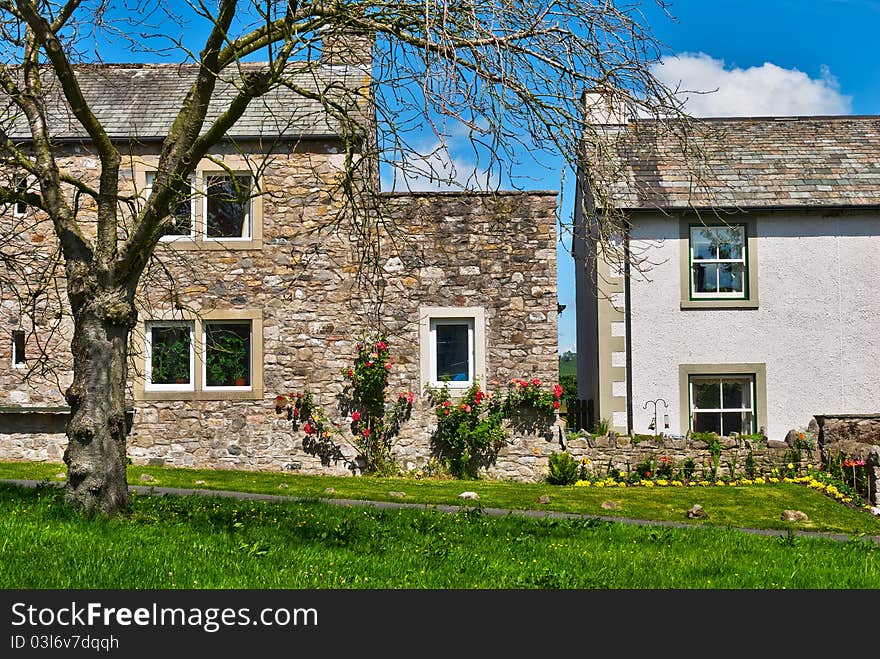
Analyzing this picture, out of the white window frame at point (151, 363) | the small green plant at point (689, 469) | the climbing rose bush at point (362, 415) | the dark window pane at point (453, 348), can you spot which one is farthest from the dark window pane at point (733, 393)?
the white window frame at point (151, 363)

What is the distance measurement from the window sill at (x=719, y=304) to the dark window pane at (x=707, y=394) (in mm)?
1410

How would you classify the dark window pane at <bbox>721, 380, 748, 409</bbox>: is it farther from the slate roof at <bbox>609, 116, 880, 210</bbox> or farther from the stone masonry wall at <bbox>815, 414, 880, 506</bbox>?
the slate roof at <bbox>609, 116, 880, 210</bbox>

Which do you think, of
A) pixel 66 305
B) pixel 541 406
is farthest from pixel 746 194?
pixel 66 305

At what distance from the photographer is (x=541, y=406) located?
49.0ft

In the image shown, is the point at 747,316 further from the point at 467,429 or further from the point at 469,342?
the point at 467,429

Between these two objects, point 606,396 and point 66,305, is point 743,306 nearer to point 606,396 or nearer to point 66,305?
point 606,396

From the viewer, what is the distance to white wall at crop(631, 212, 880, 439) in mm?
16125

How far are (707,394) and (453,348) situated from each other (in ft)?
16.2

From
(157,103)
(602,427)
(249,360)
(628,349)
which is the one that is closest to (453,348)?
(602,427)

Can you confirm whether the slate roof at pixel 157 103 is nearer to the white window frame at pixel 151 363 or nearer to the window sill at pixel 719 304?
the white window frame at pixel 151 363

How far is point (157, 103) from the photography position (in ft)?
53.2

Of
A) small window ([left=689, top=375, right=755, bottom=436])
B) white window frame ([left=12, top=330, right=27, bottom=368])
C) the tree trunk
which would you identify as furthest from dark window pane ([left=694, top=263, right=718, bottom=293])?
white window frame ([left=12, top=330, right=27, bottom=368])

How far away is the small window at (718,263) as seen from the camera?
1639cm

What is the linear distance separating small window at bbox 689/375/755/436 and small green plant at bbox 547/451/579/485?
2829mm
